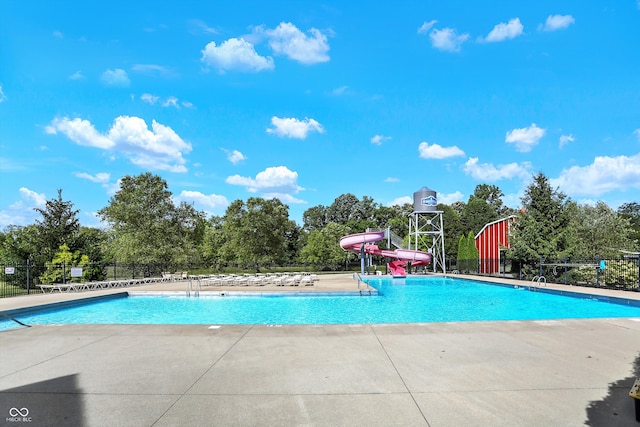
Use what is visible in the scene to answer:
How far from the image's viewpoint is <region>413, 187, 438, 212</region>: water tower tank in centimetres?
3288

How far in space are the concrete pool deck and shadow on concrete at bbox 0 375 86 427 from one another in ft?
0.06

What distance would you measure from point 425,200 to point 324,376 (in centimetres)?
2982

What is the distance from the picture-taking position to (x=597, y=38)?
15203 millimetres

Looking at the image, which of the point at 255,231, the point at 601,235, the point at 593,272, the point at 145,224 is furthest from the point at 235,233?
the point at 601,235

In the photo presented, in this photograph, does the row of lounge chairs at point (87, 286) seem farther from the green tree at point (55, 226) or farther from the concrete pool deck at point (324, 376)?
the concrete pool deck at point (324, 376)

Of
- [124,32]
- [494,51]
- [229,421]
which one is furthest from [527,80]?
[229,421]

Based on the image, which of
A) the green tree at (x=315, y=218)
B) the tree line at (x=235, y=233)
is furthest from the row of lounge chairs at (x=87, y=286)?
the green tree at (x=315, y=218)

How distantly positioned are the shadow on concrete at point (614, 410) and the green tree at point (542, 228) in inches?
784

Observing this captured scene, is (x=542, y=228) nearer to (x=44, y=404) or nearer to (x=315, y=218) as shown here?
(x=44, y=404)

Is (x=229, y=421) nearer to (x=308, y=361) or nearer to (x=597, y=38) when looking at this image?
(x=308, y=361)

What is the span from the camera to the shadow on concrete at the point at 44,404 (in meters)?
3.52

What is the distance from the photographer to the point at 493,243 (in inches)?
1242

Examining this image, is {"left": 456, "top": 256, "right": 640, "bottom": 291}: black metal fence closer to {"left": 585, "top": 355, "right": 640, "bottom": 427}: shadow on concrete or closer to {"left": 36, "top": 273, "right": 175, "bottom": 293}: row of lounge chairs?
{"left": 585, "top": 355, "right": 640, "bottom": 427}: shadow on concrete

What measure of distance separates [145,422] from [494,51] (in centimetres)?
2161
